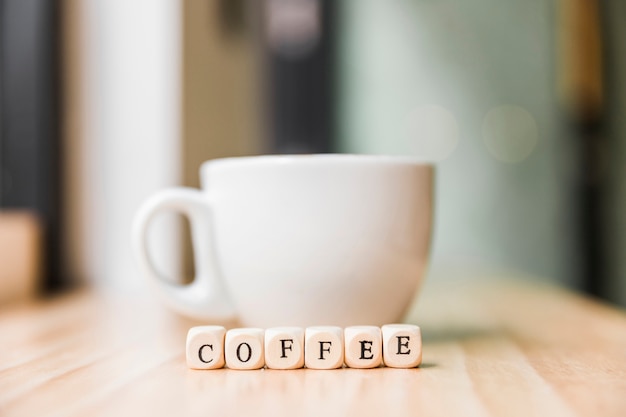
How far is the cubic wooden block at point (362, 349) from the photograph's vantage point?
0.39 metres

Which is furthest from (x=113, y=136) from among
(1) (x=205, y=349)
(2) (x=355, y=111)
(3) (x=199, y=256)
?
(2) (x=355, y=111)

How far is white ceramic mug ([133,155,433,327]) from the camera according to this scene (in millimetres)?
437

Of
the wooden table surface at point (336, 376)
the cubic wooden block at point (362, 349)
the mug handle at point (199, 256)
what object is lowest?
the wooden table surface at point (336, 376)

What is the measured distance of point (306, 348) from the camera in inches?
15.4

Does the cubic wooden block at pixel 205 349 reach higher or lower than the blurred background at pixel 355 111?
lower

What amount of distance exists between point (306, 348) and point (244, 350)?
4 cm

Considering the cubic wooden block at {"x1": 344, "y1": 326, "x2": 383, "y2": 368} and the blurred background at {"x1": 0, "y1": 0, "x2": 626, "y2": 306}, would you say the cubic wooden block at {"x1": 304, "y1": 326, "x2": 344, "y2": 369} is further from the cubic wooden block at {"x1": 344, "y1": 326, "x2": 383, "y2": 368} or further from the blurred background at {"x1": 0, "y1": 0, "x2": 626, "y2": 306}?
the blurred background at {"x1": 0, "y1": 0, "x2": 626, "y2": 306}

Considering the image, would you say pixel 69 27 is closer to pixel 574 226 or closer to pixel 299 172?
Answer: pixel 299 172

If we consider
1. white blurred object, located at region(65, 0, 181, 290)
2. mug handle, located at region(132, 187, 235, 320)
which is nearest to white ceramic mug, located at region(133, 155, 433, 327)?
mug handle, located at region(132, 187, 235, 320)

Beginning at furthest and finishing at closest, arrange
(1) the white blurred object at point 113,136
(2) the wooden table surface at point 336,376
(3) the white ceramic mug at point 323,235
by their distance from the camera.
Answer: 1. (1) the white blurred object at point 113,136
2. (3) the white ceramic mug at point 323,235
3. (2) the wooden table surface at point 336,376

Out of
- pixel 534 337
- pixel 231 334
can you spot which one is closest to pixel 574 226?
pixel 534 337

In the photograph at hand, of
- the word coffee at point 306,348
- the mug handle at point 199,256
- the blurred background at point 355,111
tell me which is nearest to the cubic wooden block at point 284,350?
the word coffee at point 306,348

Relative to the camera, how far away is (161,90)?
0.95 metres

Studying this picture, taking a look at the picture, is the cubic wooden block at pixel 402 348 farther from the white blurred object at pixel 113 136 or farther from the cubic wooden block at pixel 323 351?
the white blurred object at pixel 113 136
